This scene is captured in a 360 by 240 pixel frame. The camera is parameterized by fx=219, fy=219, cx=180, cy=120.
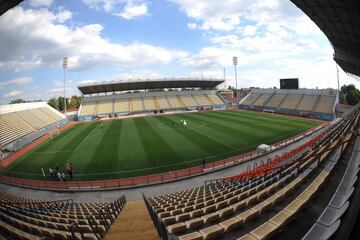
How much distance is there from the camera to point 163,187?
16812mm

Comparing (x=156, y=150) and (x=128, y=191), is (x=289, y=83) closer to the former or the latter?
(x=156, y=150)

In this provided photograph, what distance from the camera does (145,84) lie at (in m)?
67.4

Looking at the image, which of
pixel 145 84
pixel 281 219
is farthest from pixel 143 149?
pixel 145 84

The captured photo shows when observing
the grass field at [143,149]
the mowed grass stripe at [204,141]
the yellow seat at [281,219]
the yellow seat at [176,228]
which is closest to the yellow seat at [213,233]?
the yellow seat at [176,228]

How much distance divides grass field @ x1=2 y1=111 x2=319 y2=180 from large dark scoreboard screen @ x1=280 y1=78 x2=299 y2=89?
28.3 m

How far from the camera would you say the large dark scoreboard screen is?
201 feet

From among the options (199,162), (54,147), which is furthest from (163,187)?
(54,147)

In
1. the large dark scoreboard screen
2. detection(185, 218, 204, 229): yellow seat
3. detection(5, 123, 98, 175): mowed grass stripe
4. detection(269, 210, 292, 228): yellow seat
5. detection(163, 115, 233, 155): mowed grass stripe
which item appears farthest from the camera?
the large dark scoreboard screen

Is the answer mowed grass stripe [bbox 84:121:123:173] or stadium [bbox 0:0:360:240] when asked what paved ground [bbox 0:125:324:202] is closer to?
stadium [bbox 0:0:360:240]

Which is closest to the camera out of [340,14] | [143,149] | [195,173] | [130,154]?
[340,14]

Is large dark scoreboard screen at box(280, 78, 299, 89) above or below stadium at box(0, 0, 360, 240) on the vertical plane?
above

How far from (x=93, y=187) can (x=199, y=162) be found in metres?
9.62

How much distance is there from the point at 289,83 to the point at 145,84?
42.1m

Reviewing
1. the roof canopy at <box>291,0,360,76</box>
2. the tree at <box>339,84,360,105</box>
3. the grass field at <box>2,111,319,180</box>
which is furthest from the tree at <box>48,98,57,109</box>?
the tree at <box>339,84,360,105</box>
